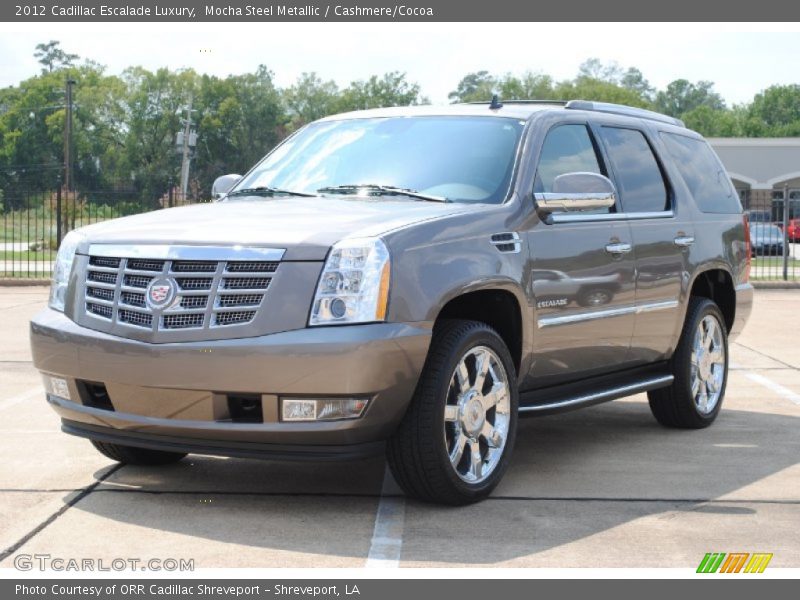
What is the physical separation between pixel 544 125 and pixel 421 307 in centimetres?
180

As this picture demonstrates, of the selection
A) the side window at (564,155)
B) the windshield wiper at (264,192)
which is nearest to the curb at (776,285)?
the side window at (564,155)

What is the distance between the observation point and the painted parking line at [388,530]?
468 cm

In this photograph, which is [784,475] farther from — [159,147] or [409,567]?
[159,147]

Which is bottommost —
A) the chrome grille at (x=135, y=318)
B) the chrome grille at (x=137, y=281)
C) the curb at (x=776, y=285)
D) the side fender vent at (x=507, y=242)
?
the curb at (x=776, y=285)

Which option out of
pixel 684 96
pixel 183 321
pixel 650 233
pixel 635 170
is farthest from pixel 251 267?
pixel 684 96

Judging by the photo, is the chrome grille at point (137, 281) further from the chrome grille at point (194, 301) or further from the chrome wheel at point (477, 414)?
the chrome wheel at point (477, 414)

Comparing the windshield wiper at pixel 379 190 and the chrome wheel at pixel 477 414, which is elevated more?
the windshield wiper at pixel 379 190

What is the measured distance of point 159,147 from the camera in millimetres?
105438

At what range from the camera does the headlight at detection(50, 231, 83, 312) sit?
581 cm

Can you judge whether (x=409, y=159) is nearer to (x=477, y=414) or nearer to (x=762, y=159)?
(x=477, y=414)

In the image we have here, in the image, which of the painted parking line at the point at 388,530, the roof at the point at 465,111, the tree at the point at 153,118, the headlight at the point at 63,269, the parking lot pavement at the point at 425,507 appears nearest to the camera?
the painted parking line at the point at 388,530

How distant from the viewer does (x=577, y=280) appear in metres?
6.43

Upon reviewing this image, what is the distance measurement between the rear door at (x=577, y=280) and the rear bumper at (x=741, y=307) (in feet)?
5.56
